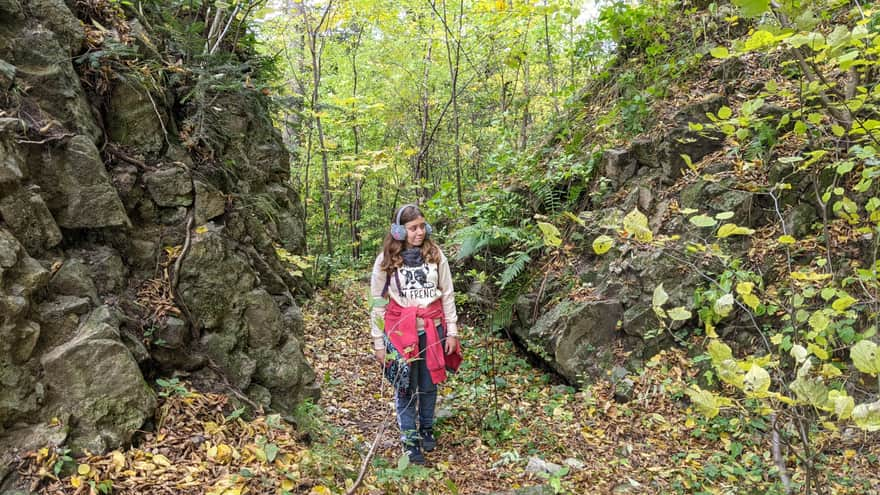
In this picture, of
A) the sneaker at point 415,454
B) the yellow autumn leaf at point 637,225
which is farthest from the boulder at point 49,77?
the yellow autumn leaf at point 637,225

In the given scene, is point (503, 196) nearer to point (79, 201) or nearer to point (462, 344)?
point (462, 344)

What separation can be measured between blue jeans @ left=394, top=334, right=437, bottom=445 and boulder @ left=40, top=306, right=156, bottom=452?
2109mm

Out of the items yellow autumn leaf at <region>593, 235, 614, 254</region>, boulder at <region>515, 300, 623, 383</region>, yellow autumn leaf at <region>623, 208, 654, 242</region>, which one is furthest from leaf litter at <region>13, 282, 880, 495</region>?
yellow autumn leaf at <region>623, 208, 654, 242</region>

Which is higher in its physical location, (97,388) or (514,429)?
(97,388)

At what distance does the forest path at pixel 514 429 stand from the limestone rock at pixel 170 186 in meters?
1.92

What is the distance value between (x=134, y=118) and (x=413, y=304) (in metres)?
2.73

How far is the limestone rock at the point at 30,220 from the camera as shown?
2.88 m

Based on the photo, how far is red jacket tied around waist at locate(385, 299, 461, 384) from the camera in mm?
4344

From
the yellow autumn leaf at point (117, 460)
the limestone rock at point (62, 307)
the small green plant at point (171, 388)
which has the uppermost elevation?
the limestone rock at point (62, 307)

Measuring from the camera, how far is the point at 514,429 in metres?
4.98

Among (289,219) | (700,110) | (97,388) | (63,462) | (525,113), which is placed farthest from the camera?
(525,113)

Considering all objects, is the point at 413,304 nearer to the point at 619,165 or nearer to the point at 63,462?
the point at 63,462

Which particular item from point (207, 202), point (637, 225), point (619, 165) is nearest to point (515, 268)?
point (619, 165)

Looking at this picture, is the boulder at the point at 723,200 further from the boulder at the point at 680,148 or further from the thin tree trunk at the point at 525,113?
the thin tree trunk at the point at 525,113
